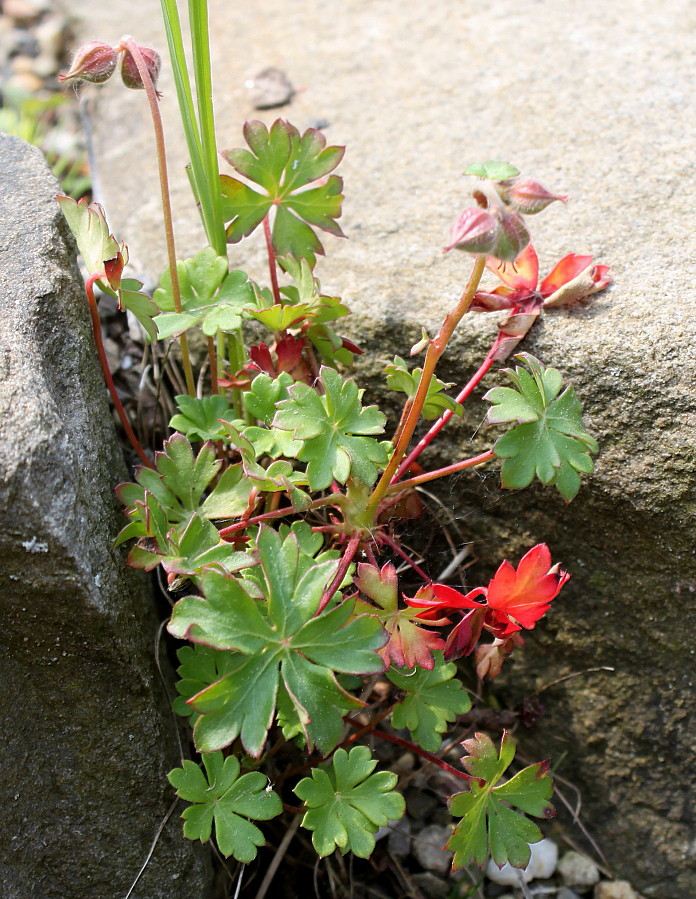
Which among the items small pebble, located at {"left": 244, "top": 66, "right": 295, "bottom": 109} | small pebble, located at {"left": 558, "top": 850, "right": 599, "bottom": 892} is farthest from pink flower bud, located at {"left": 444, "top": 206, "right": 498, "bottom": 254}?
small pebble, located at {"left": 244, "top": 66, "right": 295, "bottom": 109}

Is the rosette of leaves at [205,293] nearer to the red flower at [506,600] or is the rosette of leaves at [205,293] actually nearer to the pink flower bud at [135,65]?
the pink flower bud at [135,65]

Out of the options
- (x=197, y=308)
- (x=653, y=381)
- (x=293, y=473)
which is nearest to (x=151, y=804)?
(x=293, y=473)

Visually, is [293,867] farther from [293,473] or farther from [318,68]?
[318,68]

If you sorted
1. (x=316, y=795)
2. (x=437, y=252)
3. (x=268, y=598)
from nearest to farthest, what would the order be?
(x=268, y=598) < (x=316, y=795) < (x=437, y=252)

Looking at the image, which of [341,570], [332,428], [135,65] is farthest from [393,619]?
[135,65]

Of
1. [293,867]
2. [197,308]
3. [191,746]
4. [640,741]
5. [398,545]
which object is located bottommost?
[293,867]

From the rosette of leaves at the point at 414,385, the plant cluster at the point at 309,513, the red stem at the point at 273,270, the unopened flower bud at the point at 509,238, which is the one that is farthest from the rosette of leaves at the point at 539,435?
the red stem at the point at 273,270

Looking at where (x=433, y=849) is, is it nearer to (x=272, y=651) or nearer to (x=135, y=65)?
(x=272, y=651)
